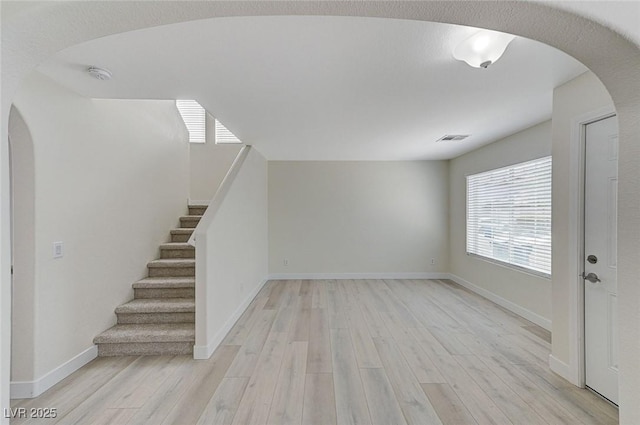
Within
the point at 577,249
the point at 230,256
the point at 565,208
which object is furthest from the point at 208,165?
the point at 577,249

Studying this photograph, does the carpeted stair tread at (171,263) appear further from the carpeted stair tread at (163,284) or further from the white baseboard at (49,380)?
the white baseboard at (49,380)

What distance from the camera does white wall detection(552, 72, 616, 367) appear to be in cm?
224

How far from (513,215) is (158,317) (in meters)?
4.46

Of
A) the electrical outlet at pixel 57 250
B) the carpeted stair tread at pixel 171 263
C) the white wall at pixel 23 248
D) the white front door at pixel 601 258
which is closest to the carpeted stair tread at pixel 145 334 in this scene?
the white wall at pixel 23 248

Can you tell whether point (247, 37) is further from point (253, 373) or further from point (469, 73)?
point (253, 373)

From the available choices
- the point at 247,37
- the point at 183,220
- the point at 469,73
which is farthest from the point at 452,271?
the point at 247,37

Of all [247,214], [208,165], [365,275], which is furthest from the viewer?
[208,165]

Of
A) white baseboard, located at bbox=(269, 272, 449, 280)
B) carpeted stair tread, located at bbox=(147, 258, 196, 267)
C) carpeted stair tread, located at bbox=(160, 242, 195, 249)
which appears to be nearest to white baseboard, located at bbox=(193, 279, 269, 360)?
carpeted stair tread, located at bbox=(147, 258, 196, 267)

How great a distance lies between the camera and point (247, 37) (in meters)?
1.64

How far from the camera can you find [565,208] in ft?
7.65

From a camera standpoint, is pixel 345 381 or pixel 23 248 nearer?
pixel 23 248

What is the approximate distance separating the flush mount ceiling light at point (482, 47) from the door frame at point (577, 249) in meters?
1.10

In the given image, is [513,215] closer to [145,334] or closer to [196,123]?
[145,334]

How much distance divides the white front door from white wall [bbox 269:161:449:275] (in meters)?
3.51
